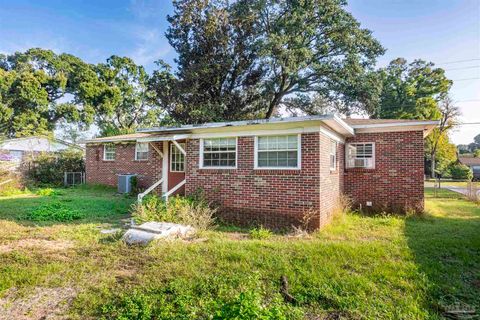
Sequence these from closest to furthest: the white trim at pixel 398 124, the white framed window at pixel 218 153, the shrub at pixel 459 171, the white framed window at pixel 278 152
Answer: the white framed window at pixel 278 152 < the white framed window at pixel 218 153 < the white trim at pixel 398 124 < the shrub at pixel 459 171

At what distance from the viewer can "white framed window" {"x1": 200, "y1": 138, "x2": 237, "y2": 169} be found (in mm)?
8258

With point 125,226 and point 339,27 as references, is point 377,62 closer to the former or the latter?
point 339,27

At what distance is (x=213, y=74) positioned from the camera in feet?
62.4

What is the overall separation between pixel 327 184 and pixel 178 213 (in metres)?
4.36

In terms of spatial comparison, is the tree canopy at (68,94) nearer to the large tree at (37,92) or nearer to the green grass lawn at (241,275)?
the large tree at (37,92)

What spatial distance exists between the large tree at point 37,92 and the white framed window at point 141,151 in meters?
17.4

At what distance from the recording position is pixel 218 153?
8.49 metres

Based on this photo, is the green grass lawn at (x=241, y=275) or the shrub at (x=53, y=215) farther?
the shrub at (x=53, y=215)

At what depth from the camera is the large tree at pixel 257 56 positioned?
17406mm

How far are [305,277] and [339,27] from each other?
18.1 metres

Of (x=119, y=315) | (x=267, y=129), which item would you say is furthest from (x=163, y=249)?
(x=267, y=129)

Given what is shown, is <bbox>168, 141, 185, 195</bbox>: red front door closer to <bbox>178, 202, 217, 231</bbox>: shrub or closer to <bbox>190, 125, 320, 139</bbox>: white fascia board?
<bbox>190, 125, 320, 139</bbox>: white fascia board

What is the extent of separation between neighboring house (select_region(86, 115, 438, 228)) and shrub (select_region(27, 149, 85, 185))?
11.2m

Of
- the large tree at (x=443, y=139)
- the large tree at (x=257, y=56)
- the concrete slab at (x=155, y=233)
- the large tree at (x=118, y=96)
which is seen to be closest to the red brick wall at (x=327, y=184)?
the concrete slab at (x=155, y=233)
